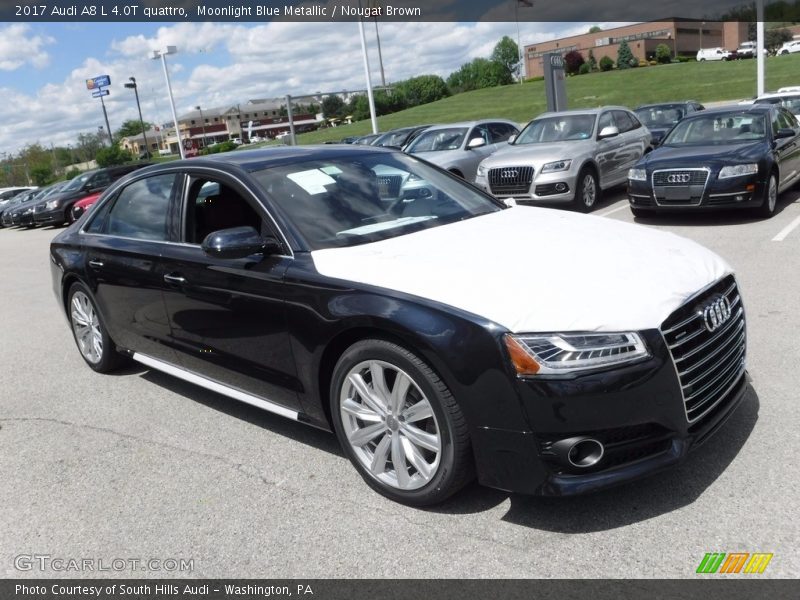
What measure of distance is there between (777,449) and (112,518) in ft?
10.4

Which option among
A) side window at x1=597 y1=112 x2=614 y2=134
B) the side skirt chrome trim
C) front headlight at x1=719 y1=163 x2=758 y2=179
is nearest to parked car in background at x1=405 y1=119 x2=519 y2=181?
side window at x1=597 y1=112 x2=614 y2=134

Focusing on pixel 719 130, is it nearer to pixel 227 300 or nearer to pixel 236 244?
pixel 227 300

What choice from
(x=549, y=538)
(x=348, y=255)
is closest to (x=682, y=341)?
(x=549, y=538)

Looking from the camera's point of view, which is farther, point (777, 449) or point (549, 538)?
point (777, 449)

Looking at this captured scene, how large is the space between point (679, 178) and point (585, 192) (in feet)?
8.07

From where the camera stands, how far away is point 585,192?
1208 cm

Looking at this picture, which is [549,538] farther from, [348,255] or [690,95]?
[690,95]

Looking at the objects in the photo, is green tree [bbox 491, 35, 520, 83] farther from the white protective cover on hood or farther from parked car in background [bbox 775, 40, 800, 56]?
the white protective cover on hood

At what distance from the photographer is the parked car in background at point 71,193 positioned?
73.0 feet

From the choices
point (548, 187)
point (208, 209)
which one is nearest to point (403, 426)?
point (208, 209)

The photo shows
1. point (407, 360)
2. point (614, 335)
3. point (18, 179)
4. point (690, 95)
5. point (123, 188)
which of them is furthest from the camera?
point (18, 179)

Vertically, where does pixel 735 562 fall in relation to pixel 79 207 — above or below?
below

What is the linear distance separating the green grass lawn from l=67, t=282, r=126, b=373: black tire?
5316 centimetres

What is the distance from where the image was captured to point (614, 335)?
285 centimetres
